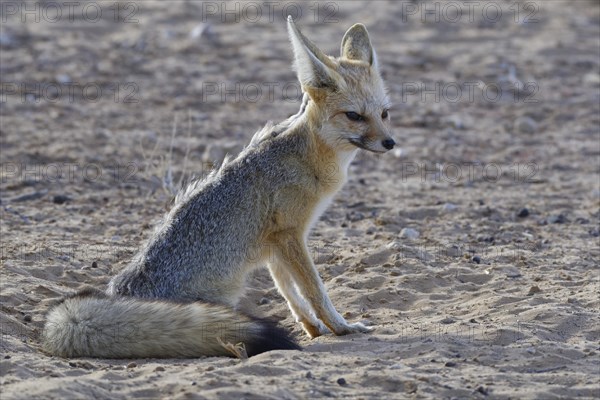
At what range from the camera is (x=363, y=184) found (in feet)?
35.1

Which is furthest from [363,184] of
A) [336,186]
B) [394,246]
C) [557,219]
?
[336,186]

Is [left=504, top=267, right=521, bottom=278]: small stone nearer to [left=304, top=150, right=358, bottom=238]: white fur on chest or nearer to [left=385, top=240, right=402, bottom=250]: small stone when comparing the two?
[left=385, top=240, right=402, bottom=250]: small stone

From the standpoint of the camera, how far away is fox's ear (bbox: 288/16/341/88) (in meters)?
6.51

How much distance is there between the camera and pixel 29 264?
7715mm

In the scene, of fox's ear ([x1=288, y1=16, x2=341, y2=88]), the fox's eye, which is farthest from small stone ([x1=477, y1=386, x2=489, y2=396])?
fox's ear ([x1=288, y1=16, x2=341, y2=88])

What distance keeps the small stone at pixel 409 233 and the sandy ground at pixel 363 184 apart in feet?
0.18

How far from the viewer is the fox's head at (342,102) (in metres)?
6.57

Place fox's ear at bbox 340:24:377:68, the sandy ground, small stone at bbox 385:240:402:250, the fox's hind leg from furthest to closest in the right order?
small stone at bbox 385:240:402:250, fox's ear at bbox 340:24:377:68, the fox's hind leg, the sandy ground

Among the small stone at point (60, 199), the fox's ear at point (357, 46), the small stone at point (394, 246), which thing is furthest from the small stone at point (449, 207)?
the small stone at point (60, 199)

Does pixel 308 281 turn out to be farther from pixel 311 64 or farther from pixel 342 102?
pixel 311 64

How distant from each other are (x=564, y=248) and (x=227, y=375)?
414cm

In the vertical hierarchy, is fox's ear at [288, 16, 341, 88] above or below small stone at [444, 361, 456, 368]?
above

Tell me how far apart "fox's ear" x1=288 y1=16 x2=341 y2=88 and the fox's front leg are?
983mm

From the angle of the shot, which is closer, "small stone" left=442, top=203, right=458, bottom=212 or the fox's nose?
the fox's nose
